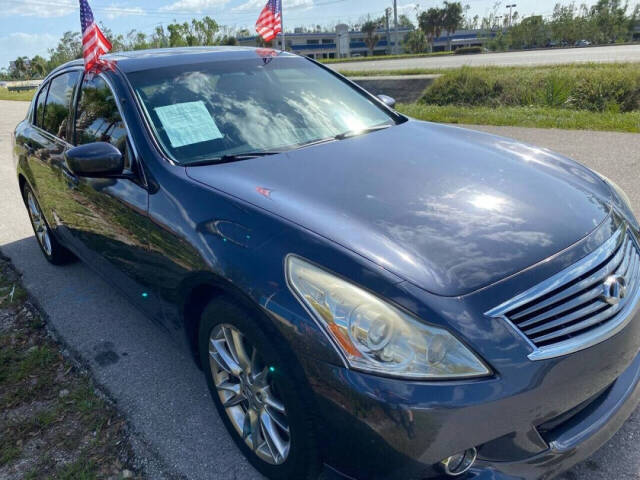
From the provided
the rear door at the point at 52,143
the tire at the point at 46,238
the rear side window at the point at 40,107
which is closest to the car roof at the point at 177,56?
the rear door at the point at 52,143

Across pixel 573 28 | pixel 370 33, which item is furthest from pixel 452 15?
pixel 573 28

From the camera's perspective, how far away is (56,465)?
2295 millimetres

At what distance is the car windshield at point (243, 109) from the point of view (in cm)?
261

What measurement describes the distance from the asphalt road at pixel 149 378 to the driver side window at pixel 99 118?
43.8 inches

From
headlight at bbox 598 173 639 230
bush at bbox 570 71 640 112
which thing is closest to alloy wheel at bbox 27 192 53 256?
headlight at bbox 598 173 639 230

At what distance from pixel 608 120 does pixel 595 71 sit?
3325 millimetres

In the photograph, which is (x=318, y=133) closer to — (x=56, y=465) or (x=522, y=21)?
(x=56, y=465)

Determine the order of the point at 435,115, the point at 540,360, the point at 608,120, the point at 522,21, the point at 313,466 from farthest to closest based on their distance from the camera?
the point at 522,21, the point at 435,115, the point at 608,120, the point at 313,466, the point at 540,360

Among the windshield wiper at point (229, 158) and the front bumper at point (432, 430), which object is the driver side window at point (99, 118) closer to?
the windshield wiper at point (229, 158)

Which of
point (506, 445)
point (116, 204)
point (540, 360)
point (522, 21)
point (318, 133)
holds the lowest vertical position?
point (506, 445)

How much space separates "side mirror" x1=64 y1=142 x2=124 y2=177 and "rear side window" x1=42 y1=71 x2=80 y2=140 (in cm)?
123

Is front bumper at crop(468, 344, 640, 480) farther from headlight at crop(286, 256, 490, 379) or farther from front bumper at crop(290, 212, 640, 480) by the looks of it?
headlight at crop(286, 256, 490, 379)

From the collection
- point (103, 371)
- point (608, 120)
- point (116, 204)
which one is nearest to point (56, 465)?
point (103, 371)

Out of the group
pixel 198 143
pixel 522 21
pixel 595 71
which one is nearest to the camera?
pixel 198 143
